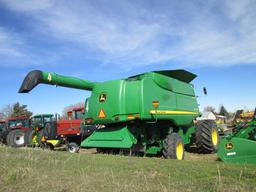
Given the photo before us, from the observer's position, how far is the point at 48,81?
7000mm

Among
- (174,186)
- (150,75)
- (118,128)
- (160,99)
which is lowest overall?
(174,186)

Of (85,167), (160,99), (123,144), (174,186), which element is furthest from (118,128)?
(174,186)

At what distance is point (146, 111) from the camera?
25.3 ft

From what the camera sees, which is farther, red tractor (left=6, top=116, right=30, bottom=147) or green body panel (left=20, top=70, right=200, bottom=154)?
red tractor (left=6, top=116, right=30, bottom=147)

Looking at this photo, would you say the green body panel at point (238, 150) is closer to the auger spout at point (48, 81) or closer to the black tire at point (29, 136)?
the auger spout at point (48, 81)

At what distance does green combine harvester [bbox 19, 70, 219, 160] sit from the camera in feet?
25.4

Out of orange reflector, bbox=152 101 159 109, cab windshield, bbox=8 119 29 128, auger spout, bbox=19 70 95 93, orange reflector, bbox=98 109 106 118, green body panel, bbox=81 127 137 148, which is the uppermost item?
auger spout, bbox=19 70 95 93

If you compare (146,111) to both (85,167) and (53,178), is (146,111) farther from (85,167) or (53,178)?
(53,178)

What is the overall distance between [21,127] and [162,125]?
12.3m

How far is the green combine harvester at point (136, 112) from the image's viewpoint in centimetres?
775

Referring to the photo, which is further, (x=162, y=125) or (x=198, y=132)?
(x=198, y=132)

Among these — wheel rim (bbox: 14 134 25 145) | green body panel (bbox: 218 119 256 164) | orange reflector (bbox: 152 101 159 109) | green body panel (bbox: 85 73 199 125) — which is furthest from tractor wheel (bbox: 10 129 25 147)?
green body panel (bbox: 218 119 256 164)

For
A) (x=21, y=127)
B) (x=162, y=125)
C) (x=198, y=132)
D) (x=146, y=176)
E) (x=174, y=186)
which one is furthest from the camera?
(x=21, y=127)

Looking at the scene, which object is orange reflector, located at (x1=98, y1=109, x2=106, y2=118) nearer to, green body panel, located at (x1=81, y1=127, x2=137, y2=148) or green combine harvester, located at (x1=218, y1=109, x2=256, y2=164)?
green body panel, located at (x1=81, y1=127, x2=137, y2=148)
